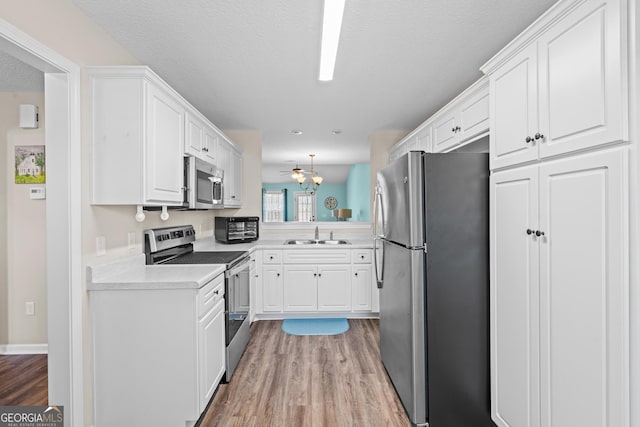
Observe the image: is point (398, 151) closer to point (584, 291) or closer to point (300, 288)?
point (300, 288)

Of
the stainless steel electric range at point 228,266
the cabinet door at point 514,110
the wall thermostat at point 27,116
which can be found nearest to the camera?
the cabinet door at point 514,110

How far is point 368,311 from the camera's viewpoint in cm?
421

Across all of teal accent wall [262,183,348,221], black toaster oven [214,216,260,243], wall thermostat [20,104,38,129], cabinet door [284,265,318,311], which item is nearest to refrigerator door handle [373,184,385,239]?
cabinet door [284,265,318,311]

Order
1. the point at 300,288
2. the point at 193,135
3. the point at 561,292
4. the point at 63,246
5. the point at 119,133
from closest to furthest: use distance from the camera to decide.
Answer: the point at 561,292, the point at 63,246, the point at 119,133, the point at 193,135, the point at 300,288

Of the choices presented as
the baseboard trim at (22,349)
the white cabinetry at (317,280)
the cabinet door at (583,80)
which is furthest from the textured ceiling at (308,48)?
the baseboard trim at (22,349)

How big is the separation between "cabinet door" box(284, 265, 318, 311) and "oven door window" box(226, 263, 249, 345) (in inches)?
31.9

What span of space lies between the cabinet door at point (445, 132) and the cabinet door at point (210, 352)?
7.42ft

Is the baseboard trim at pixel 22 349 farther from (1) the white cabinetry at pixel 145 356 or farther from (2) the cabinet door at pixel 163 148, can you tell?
(2) the cabinet door at pixel 163 148

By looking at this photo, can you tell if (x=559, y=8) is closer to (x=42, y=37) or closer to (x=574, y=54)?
(x=574, y=54)

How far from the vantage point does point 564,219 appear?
1.33m

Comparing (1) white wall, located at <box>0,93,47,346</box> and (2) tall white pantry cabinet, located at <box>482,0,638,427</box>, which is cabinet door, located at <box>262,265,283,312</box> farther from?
(2) tall white pantry cabinet, located at <box>482,0,638,427</box>

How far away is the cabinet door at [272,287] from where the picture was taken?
4.16m

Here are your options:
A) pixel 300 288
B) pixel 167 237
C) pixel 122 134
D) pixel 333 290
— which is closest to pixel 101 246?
pixel 122 134

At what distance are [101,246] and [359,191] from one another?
7.25 metres
